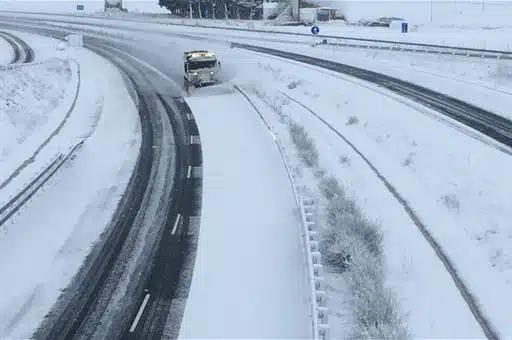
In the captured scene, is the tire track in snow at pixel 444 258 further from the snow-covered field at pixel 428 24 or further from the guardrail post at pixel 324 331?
the snow-covered field at pixel 428 24

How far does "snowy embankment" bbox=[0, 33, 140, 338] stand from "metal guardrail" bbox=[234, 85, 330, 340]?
5939 millimetres

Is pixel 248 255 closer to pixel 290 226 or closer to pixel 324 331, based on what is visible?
pixel 290 226

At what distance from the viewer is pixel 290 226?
18.3 metres

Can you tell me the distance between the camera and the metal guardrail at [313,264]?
38.7 feet

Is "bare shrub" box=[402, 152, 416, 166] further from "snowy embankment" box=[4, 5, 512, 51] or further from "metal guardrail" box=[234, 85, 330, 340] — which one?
"snowy embankment" box=[4, 5, 512, 51]

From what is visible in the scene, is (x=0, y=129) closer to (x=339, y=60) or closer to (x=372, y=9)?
(x=339, y=60)

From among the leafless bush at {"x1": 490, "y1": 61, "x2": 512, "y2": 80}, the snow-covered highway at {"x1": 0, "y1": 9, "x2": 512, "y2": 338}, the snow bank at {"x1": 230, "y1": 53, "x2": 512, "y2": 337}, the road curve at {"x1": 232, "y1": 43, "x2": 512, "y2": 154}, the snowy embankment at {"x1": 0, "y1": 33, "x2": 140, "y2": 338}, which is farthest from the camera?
the leafless bush at {"x1": 490, "y1": 61, "x2": 512, "y2": 80}

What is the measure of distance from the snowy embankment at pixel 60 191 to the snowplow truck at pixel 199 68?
16.1 feet

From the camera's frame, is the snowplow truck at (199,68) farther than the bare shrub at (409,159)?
Yes

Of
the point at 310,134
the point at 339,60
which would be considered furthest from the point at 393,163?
the point at 339,60

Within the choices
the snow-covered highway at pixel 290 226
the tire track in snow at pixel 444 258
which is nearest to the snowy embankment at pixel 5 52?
the snow-covered highway at pixel 290 226

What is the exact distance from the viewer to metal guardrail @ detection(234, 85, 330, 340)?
1180 cm

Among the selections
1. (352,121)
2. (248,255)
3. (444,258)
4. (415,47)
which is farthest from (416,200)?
(415,47)

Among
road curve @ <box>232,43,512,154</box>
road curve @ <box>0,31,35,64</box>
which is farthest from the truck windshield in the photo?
road curve @ <box>0,31,35,64</box>
